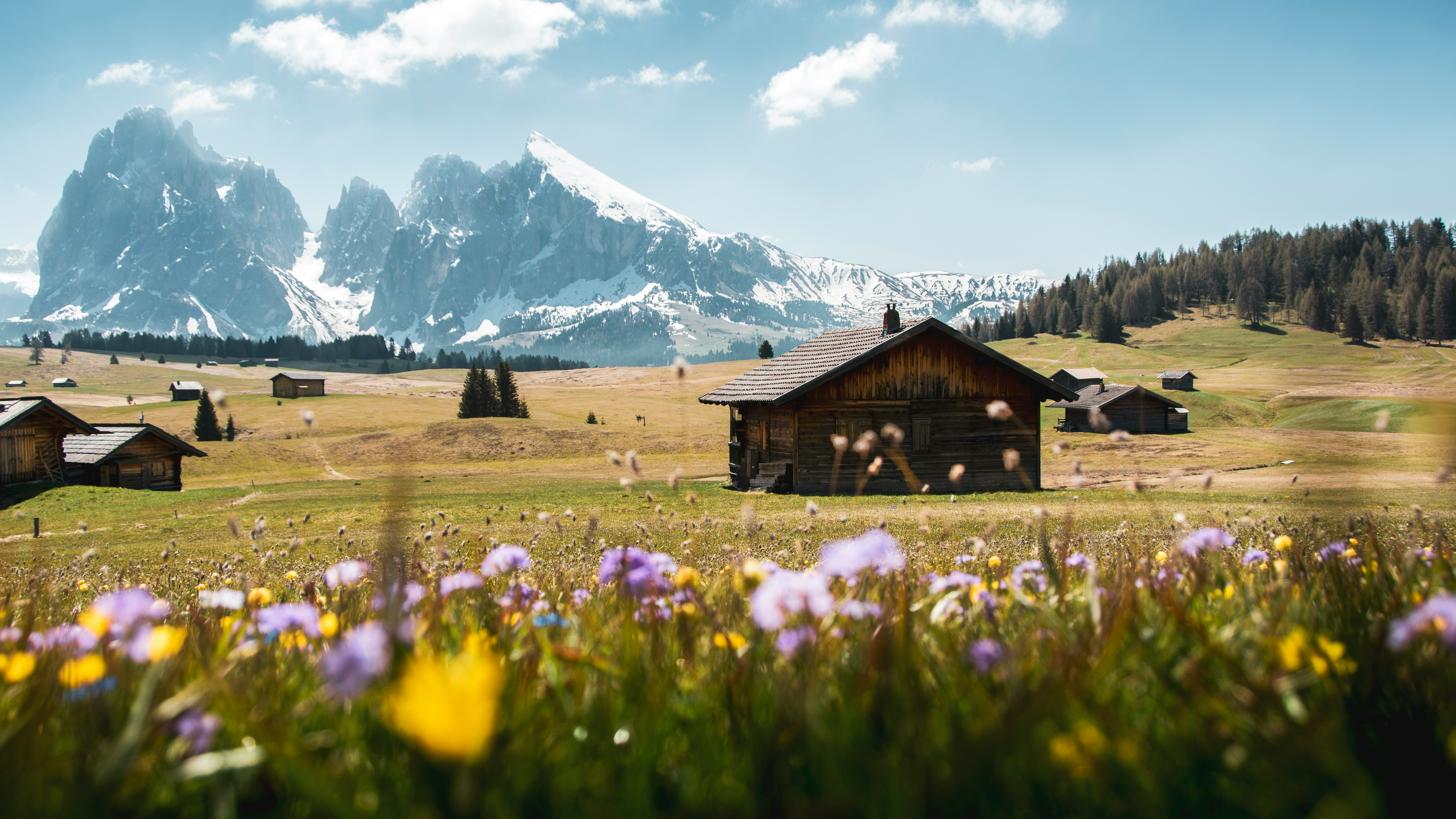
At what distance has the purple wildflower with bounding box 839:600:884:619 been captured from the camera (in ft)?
6.48

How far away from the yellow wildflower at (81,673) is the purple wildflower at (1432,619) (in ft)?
8.74

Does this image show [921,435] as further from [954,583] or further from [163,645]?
[163,645]

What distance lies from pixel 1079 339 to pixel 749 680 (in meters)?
187

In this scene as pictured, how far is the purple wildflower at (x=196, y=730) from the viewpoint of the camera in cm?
131

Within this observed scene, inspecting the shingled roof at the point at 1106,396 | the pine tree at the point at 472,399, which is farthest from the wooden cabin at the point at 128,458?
the shingled roof at the point at 1106,396

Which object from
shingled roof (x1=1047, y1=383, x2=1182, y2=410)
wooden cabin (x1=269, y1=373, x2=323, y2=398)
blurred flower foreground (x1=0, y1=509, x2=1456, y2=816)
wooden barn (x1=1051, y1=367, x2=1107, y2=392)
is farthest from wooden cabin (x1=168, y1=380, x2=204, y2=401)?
blurred flower foreground (x1=0, y1=509, x2=1456, y2=816)

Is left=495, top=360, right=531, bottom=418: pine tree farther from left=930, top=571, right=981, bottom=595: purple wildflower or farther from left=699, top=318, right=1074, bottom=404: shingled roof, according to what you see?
left=930, top=571, right=981, bottom=595: purple wildflower

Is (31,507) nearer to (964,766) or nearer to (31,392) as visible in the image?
(964,766)

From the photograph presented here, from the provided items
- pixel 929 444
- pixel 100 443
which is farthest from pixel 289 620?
pixel 100 443

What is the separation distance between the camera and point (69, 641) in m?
2.05

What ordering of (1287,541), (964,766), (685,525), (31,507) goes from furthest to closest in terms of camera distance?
1. (31,507)
2. (685,525)
3. (1287,541)
4. (964,766)

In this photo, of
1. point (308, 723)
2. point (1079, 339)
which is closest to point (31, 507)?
point (308, 723)

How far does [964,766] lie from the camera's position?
3.45ft

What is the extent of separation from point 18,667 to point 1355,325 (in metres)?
188
